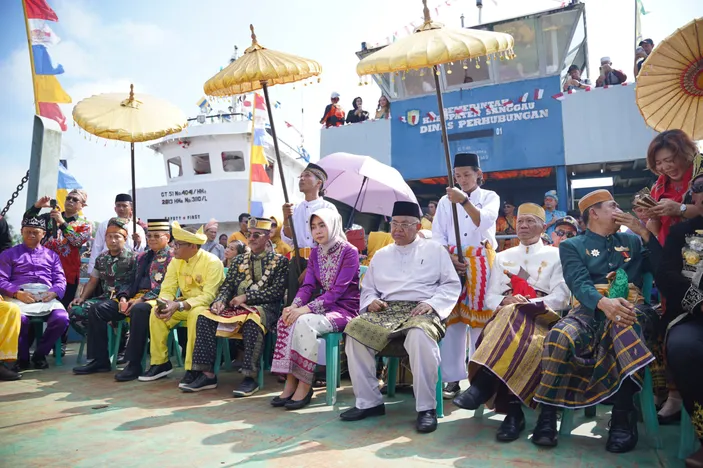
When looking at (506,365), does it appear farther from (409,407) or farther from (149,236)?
(149,236)

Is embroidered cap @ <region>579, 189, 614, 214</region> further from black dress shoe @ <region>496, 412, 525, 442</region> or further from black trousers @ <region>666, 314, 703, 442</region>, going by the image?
black dress shoe @ <region>496, 412, 525, 442</region>

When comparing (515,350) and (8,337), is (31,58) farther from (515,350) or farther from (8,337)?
(515,350)

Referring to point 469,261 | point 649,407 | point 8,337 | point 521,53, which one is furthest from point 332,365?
point 521,53

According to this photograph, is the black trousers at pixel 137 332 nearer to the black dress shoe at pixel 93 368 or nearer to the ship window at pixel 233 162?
the black dress shoe at pixel 93 368

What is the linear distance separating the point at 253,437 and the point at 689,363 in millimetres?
2241

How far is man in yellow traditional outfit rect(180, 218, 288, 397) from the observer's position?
4.01 metres

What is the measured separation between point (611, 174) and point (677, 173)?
945 centimetres

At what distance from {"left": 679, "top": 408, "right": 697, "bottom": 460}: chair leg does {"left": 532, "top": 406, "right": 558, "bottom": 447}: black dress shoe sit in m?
0.57

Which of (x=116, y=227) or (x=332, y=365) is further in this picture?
(x=116, y=227)

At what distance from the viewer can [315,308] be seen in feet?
12.4

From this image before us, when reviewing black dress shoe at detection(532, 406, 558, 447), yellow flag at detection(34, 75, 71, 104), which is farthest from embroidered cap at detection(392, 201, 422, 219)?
yellow flag at detection(34, 75, 71, 104)

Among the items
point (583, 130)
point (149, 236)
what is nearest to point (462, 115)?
point (583, 130)

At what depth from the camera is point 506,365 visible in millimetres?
2809

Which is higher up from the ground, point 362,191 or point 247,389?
point 362,191
